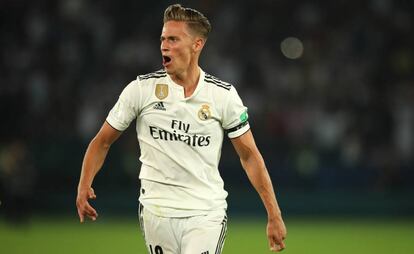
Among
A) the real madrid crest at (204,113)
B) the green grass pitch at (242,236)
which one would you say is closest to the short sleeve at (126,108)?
the real madrid crest at (204,113)

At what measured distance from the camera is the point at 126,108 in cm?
595

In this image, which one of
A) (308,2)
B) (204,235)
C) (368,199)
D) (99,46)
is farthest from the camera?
(308,2)

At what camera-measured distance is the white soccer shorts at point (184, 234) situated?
5781 mm

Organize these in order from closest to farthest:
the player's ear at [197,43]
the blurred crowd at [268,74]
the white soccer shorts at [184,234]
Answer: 1. the white soccer shorts at [184,234]
2. the player's ear at [197,43]
3. the blurred crowd at [268,74]

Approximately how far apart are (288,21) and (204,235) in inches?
556

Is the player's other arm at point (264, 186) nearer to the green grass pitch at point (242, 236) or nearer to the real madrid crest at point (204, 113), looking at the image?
the real madrid crest at point (204, 113)

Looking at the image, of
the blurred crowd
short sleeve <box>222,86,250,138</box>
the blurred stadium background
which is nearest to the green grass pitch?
the blurred stadium background

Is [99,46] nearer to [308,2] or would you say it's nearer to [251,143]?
[308,2]

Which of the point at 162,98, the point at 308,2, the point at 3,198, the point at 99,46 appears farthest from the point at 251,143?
the point at 308,2

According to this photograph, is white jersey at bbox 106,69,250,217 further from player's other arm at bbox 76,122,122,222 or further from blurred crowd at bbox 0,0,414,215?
blurred crowd at bbox 0,0,414,215

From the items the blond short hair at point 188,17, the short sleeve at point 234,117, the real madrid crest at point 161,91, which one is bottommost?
the short sleeve at point 234,117

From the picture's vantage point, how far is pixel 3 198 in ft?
52.5

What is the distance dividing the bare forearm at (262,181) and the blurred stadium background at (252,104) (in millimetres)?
8865

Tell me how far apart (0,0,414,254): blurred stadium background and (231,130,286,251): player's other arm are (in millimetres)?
8859
